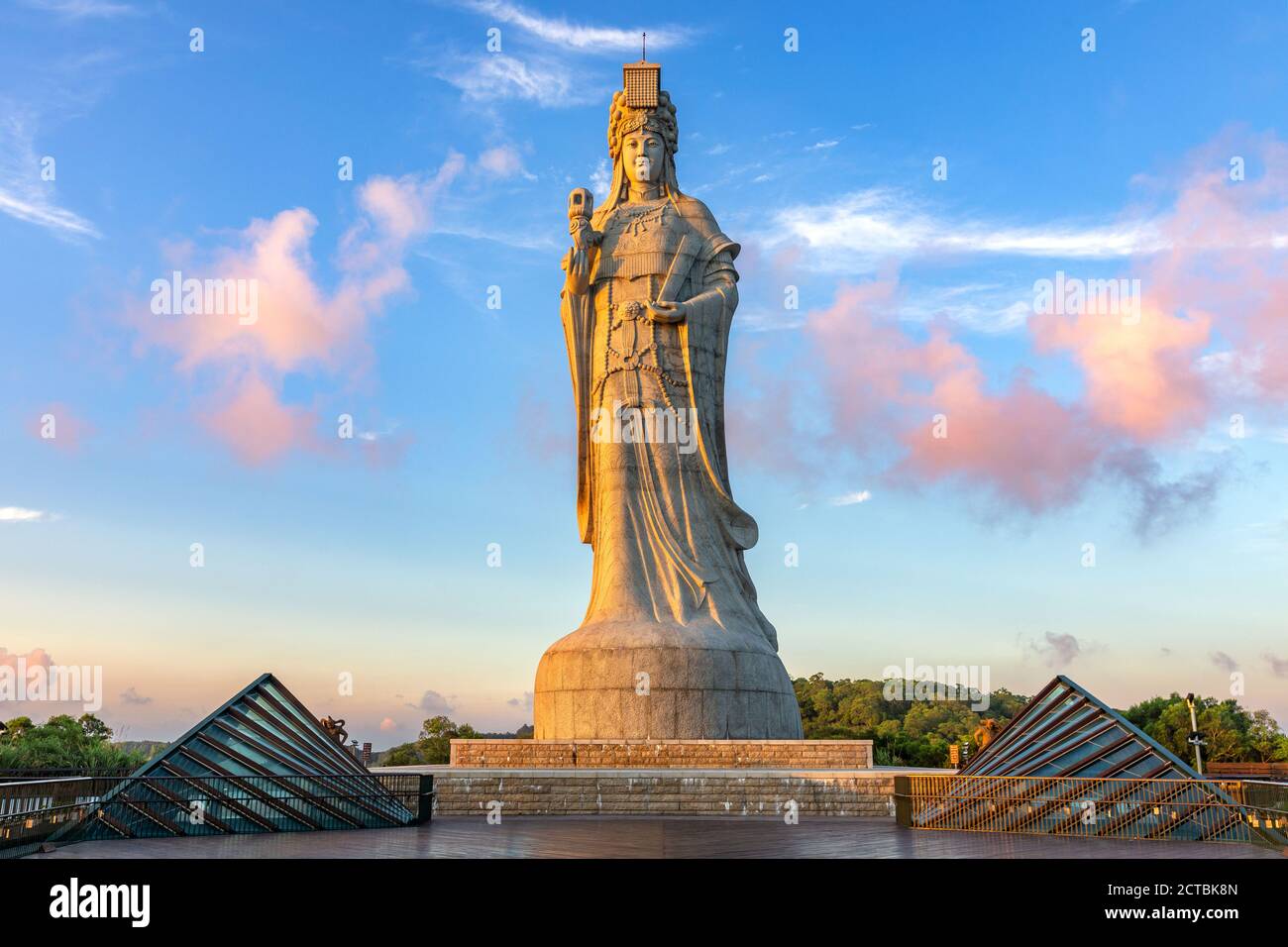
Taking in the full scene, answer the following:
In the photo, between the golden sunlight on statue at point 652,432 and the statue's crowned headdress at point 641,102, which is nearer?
the golden sunlight on statue at point 652,432

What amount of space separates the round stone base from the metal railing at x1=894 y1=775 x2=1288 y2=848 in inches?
217

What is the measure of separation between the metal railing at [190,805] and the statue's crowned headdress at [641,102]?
13.5 meters

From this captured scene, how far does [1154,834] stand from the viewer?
10672 mm

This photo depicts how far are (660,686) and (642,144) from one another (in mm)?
10045

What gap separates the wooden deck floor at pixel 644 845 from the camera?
8.98 meters

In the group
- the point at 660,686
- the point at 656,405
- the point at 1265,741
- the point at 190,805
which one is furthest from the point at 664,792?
the point at 1265,741

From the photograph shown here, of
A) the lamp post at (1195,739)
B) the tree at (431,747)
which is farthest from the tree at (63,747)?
the lamp post at (1195,739)

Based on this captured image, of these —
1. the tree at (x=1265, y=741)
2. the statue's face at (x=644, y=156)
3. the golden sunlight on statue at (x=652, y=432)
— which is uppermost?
the statue's face at (x=644, y=156)

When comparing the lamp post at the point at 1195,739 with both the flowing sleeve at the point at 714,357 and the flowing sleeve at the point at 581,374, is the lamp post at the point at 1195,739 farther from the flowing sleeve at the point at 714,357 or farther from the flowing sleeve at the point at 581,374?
the flowing sleeve at the point at 581,374

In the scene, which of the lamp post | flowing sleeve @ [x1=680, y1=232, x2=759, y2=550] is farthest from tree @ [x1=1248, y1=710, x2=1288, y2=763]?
flowing sleeve @ [x1=680, y1=232, x2=759, y2=550]

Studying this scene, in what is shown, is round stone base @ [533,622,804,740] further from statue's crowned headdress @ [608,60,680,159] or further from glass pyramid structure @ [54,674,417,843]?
statue's crowned headdress @ [608,60,680,159]

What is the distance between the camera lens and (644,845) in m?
9.88

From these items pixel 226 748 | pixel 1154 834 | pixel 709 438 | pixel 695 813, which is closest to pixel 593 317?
pixel 709 438
